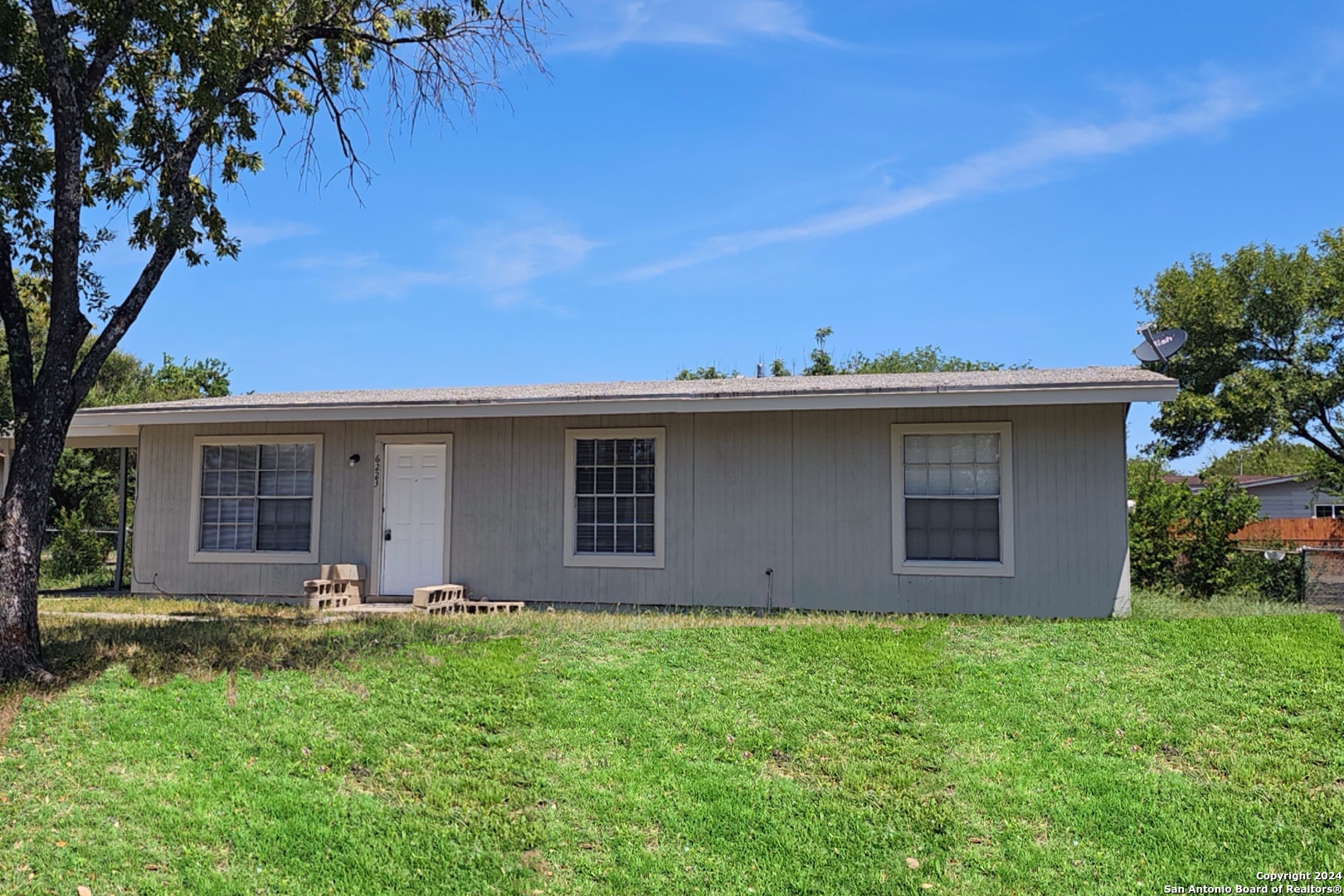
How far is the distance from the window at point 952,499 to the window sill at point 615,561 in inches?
109

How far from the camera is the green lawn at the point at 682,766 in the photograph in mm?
5219

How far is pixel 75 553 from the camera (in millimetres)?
18188

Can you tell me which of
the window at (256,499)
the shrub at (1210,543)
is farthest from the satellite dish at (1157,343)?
the window at (256,499)

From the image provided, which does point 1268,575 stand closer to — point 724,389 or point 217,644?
point 724,389

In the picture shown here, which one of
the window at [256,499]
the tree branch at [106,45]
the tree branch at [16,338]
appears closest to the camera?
the tree branch at [16,338]

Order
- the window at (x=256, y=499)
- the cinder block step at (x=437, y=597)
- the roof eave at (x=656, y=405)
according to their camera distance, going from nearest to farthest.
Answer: the roof eave at (x=656, y=405) → the cinder block step at (x=437, y=597) → the window at (x=256, y=499)

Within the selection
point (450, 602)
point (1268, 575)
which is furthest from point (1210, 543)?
Answer: point (450, 602)

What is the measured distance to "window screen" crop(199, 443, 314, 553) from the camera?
1302cm

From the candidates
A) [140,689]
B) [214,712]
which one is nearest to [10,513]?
[140,689]

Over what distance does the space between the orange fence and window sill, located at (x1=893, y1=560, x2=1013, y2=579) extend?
17.0 m

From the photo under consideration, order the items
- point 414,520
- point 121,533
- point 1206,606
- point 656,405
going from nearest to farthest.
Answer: point 656,405 → point 1206,606 → point 414,520 → point 121,533

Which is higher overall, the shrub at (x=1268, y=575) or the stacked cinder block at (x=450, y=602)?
the shrub at (x=1268, y=575)

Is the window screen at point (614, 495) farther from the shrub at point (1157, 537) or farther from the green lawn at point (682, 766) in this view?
the shrub at point (1157, 537)

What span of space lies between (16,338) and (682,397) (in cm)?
619
